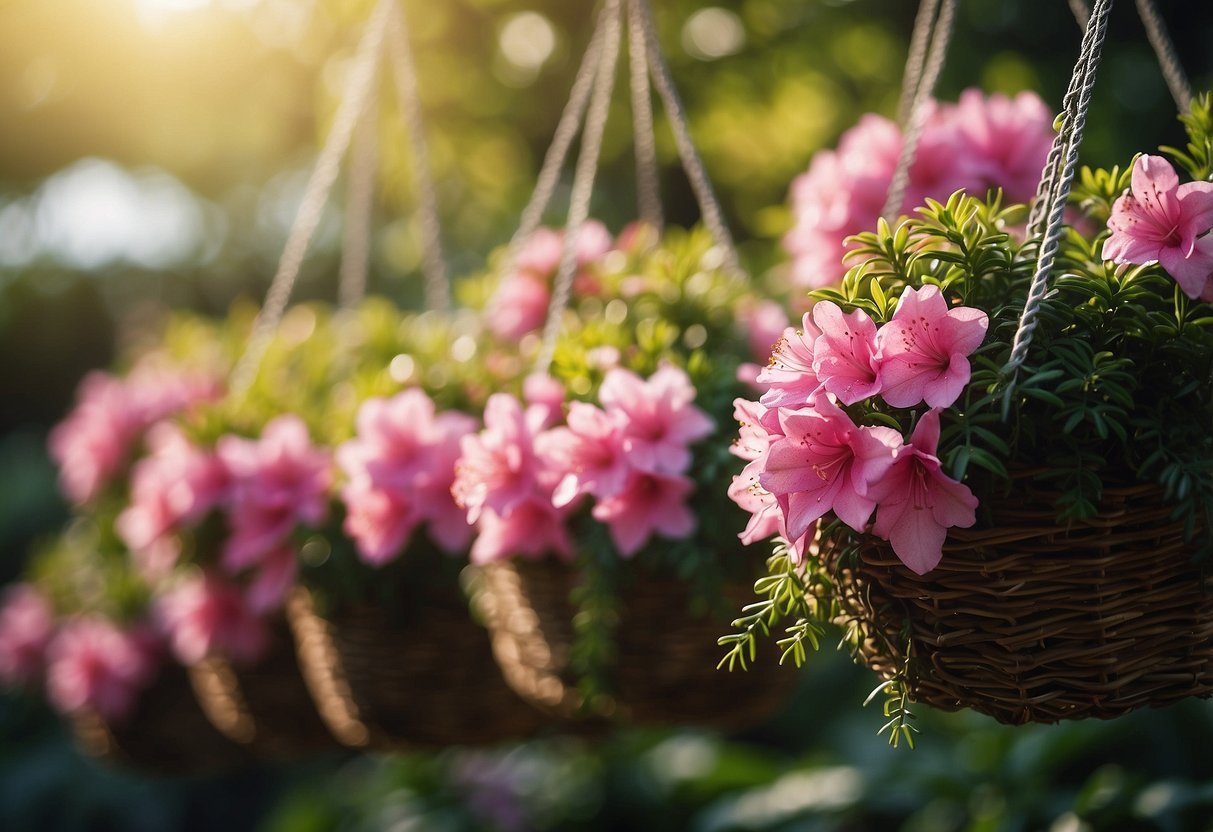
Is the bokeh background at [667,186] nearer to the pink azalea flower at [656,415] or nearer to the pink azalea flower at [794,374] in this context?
the pink azalea flower at [656,415]

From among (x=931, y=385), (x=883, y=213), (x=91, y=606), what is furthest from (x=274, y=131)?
(x=931, y=385)

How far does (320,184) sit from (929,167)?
949 millimetres

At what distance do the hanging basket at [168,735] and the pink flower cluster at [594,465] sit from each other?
41.8 inches

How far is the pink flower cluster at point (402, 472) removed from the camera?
1.29 metres

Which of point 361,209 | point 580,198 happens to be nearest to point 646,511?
point 580,198

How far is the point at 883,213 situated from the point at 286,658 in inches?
45.2

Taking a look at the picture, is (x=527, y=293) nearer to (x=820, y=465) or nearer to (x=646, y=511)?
(x=646, y=511)

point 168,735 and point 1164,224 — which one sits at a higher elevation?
point 1164,224

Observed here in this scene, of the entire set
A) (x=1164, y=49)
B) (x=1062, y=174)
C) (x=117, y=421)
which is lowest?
(x=1062, y=174)

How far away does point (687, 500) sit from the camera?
1171 millimetres

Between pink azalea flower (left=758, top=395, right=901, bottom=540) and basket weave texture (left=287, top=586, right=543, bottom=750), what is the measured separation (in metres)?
0.74

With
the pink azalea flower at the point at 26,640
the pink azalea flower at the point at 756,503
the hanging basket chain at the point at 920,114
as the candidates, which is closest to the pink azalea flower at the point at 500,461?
the pink azalea flower at the point at 756,503

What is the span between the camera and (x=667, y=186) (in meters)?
3.14

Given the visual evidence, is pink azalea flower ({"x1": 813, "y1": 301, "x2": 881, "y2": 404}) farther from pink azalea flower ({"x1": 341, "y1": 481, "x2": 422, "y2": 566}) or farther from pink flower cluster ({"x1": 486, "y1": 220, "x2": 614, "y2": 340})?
pink flower cluster ({"x1": 486, "y1": 220, "x2": 614, "y2": 340})
